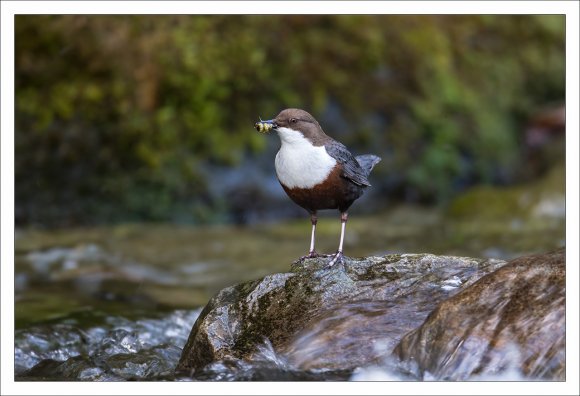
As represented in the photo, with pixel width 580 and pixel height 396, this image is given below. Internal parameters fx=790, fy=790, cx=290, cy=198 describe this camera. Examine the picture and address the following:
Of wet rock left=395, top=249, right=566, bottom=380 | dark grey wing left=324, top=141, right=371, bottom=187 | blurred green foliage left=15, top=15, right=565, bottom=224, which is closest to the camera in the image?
wet rock left=395, top=249, right=566, bottom=380

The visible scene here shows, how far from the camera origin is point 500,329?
2781 millimetres

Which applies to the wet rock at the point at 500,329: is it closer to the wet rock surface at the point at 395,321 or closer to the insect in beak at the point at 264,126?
the wet rock surface at the point at 395,321

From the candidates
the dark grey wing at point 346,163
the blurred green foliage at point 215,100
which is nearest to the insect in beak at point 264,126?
the dark grey wing at point 346,163

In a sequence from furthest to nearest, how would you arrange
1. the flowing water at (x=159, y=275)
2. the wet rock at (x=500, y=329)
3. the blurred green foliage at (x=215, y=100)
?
the blurred green foliage at (x=215, y=100), the flowing water at (x=159, y=275), the wet rock at (x=500, y=329)

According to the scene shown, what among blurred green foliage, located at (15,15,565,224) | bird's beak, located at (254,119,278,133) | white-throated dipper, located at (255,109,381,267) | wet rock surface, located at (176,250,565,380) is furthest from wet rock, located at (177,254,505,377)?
blurred green foliage, located at (15,15,565,224)

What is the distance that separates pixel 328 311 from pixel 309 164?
2.03 ft

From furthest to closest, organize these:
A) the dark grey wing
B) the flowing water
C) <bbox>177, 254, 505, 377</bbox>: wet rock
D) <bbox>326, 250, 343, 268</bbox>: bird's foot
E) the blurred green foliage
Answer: the blurred green foliage < the flowing water < <bbox>326, 250, 343, 268</bbox>: bird's foot < the dark grey wing < <bbox>177, 254, 505, 377</bbox>: wet rock

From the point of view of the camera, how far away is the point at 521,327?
2.75m

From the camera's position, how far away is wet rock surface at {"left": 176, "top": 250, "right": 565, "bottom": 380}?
2.74 m

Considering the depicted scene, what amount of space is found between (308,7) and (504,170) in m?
6.21

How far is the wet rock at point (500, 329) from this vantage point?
8.75ft

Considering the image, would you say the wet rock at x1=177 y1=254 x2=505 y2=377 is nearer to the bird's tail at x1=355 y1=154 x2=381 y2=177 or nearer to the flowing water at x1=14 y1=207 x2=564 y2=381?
the flowing water at x1=14 y1=207 x2=564 y2=381

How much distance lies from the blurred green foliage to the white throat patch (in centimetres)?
451

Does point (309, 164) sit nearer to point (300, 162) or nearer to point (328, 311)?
point (300, 162)
